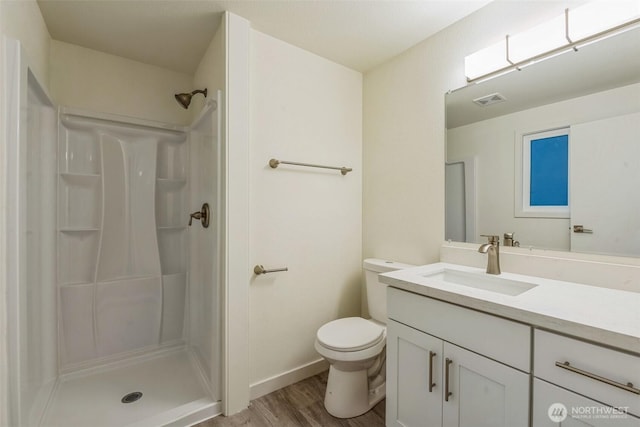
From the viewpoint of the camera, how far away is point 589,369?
2.60ft

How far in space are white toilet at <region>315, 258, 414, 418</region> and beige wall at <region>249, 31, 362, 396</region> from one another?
0.33 meters

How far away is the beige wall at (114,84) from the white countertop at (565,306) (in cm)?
224

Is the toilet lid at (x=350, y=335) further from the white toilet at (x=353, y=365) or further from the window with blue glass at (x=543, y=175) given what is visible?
the window with blue glass at (x=543, y=175)

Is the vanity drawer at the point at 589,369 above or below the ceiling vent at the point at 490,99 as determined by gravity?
below

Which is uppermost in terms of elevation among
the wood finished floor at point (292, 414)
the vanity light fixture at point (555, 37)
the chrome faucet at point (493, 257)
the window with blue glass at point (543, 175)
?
the vanity light fixture at point (555, 37)

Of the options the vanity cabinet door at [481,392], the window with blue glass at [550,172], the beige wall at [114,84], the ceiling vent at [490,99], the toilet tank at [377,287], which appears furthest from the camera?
the beige wall at [114,84]

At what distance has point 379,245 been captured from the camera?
81.9 inches

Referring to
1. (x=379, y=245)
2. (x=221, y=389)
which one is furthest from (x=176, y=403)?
(x=379, y=245)

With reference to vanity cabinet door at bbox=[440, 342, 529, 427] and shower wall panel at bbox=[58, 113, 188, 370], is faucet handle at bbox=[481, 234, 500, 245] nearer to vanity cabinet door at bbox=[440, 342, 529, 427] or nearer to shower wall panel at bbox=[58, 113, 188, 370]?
vanity cabinet door at bbox=[440, 342, 529, 427]

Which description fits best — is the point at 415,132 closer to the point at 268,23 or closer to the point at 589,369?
the point at 268,23

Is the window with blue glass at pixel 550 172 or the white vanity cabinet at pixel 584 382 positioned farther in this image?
the window with blue glass at pixel 550 172

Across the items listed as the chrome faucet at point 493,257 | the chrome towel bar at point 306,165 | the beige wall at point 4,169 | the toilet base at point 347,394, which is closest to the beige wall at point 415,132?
the chrome towel bar at point 306,165

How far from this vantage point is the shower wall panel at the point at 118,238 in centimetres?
197

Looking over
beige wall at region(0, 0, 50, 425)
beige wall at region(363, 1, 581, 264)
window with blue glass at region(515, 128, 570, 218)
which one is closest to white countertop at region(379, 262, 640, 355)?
window with blue glass at region(515, 128, 570, 218)
